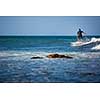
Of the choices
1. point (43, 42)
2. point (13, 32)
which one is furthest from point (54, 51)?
point (13, 32)

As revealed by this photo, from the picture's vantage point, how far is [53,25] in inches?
155

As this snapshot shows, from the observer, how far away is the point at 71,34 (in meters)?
3.90

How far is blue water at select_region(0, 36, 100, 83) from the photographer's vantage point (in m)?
3.88

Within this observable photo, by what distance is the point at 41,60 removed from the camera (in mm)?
3908

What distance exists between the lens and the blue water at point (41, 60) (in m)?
3.88
